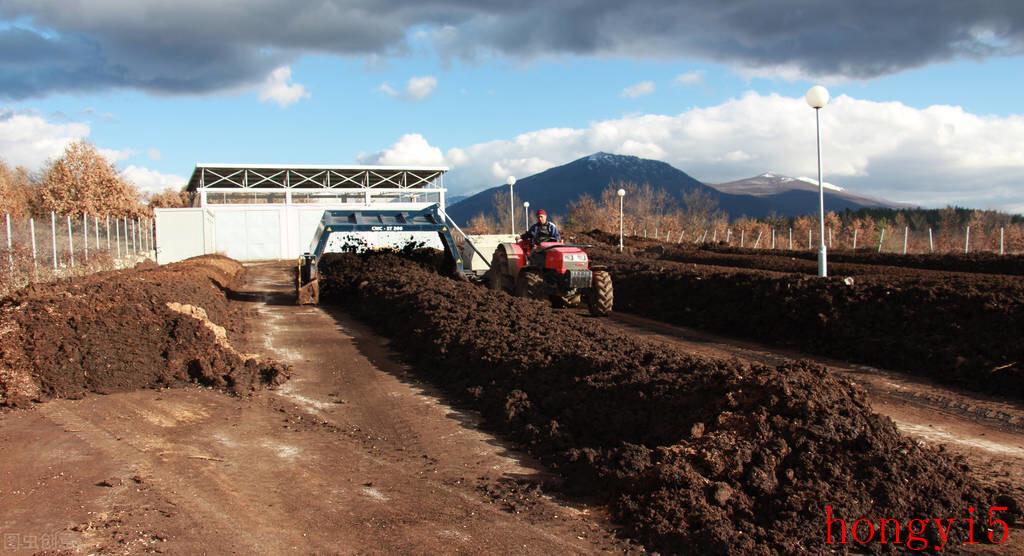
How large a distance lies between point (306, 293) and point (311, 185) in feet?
116

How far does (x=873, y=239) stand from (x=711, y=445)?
4307 cm

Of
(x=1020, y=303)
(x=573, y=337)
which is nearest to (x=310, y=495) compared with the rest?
(x=573, y=337)

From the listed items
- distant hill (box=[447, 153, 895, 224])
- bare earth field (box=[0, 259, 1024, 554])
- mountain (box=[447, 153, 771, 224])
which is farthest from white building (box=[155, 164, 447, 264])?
mountain (box=[447, 153, 771, 224])

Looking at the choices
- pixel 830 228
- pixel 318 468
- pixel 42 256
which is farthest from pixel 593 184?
pixel 318 468

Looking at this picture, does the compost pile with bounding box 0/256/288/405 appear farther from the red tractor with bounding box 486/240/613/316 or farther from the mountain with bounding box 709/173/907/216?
the mountain with bounding box 709/173/907/216

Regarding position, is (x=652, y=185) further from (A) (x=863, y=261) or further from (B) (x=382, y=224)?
(B) (x=382, y=224)

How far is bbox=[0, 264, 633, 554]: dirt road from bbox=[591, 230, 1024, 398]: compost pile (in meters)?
6.26

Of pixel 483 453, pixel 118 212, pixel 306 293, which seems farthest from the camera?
pixel 118 212

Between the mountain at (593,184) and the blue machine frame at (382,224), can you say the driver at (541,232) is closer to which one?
the blue machine frame at (382,224)

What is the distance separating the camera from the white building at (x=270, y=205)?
4322 centimetres

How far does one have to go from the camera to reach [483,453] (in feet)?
22.9

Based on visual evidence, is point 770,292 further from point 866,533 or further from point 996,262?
point 996,262

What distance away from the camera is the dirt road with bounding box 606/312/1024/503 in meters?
6.62

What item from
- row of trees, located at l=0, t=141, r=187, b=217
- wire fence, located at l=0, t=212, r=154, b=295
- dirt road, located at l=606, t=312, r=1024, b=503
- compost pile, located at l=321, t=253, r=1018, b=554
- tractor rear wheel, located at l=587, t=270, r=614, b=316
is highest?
row of trees, located at l=0, t=141, r=187, b=217
